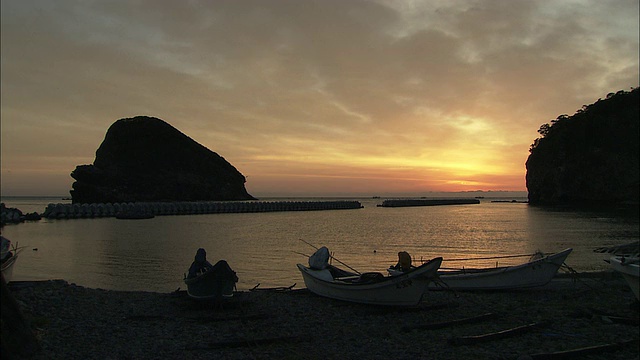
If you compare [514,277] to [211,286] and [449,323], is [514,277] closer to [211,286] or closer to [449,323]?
[449,323]

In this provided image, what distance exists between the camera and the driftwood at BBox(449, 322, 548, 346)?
376 inches

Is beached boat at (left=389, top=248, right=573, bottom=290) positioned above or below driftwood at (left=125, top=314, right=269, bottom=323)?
above

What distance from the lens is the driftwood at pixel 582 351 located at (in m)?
8.57

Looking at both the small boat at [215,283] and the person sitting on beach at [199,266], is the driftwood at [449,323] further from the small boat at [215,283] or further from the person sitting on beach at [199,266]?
the person sitting on beach at [199,266]

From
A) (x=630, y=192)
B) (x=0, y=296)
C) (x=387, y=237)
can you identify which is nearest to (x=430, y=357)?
(x=0, y=296)

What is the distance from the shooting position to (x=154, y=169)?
137 metres

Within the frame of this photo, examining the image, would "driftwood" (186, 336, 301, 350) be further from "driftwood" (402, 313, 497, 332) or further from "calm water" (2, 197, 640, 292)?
"calm water" (2, 197, 640, 292)

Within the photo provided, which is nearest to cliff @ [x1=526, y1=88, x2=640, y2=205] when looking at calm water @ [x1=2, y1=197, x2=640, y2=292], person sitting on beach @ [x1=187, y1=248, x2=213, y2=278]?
calm water @ [x1=2, y1=197, x2=640, y2=292]

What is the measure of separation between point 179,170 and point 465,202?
93562 millimetres

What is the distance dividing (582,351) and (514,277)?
6.38 meters

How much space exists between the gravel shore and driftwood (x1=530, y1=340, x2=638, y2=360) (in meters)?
0.05

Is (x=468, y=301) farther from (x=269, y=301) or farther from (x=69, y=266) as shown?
A: (x=69, y=266)

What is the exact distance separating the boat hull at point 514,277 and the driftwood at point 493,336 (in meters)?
4.46

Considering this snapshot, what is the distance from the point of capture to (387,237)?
37375mm
